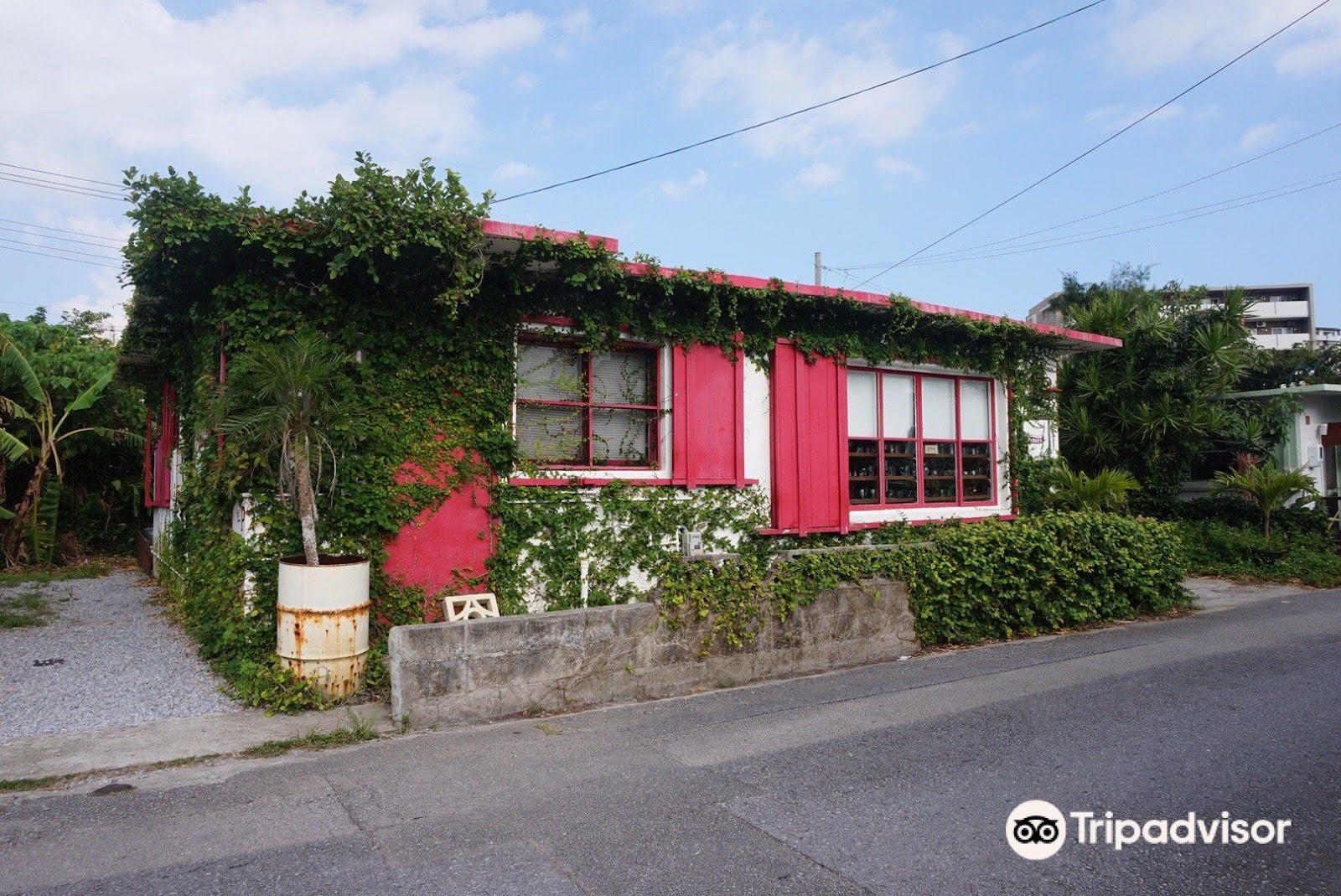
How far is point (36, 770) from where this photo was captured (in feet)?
16.9

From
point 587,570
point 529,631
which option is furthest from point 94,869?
point 587,570

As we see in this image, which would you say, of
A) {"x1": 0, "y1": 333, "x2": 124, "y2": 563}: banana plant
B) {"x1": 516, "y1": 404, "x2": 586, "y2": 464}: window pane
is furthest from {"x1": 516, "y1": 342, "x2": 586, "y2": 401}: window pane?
{"x1": 0, "y1": 333, "x2": 124, "y2": 563}: banana plant

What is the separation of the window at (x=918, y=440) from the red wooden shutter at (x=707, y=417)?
6.10 ft

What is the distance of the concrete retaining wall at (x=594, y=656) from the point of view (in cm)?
621

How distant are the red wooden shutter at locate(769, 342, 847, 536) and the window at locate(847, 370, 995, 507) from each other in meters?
0.37

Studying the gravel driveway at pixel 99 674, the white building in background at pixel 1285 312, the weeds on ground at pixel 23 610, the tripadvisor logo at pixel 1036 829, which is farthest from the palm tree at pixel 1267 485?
the white building in background at pixel 1285 312

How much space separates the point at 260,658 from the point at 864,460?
23.6 feet

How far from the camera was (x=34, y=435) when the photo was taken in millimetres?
15008

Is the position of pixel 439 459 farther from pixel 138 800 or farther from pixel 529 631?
pixel 138 800

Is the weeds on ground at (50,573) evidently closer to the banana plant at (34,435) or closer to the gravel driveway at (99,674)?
the banana plant at (34,435)

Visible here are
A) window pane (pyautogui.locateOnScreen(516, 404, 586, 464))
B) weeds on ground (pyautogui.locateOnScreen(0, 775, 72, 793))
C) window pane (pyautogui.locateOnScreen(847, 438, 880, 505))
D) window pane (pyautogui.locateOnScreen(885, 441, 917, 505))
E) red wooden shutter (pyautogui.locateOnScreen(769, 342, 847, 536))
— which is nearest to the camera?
weeds on ground (pyautogui.locateOnScreen(0, 775, 72, 793))

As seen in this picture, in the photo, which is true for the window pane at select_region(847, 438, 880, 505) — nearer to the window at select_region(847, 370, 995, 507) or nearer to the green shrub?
the window at select_region(847, 370, 995, 507)

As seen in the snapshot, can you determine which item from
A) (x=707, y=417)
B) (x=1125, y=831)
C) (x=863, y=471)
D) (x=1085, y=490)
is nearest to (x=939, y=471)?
(x=863, y=471)

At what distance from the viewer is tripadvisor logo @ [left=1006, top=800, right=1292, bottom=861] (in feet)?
→ 13.3
